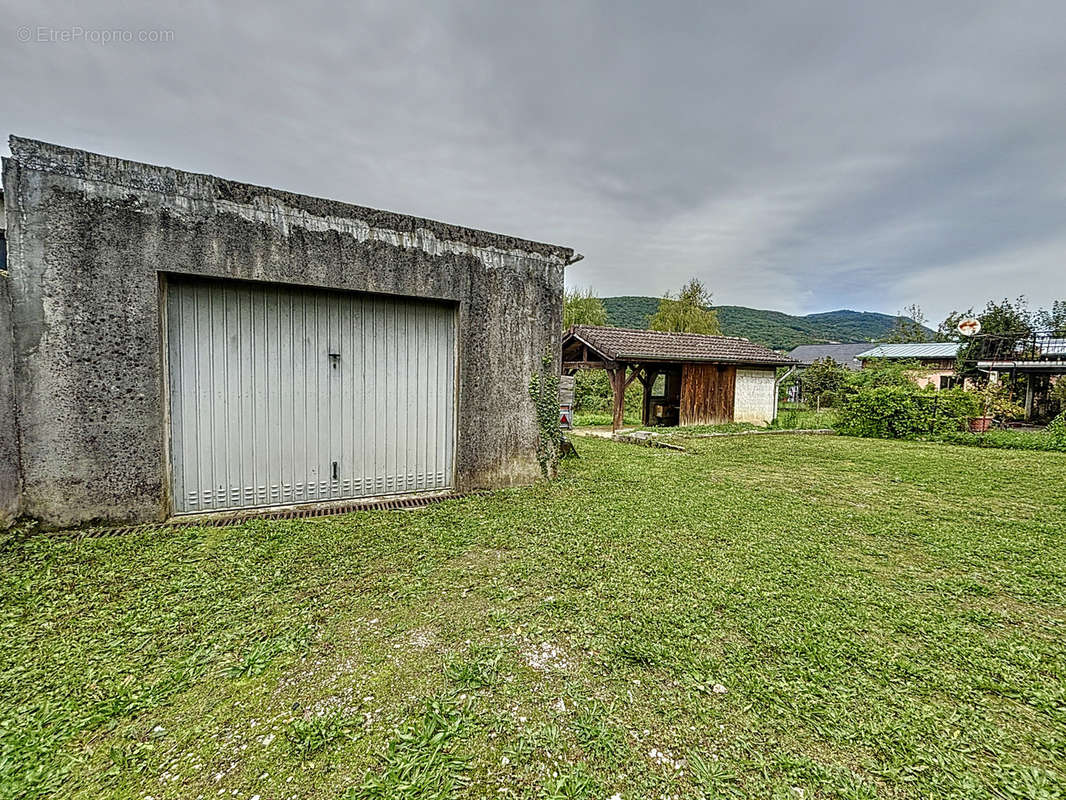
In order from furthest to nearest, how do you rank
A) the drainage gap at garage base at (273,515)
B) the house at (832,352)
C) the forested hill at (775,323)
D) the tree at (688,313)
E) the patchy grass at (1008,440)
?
the forested hill at (775,323) → the house at (832,352) → the tree at (688,313) → the patchy grass at (1008,440) → the drainage gap at garage base at (273,515)

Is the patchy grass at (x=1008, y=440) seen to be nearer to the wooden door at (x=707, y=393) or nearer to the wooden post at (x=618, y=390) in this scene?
the wooden door at (x=707, y=393)

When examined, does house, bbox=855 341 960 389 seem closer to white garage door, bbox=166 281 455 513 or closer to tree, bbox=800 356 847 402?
tree, bbox=800 356 847 402

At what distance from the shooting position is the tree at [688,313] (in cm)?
2958

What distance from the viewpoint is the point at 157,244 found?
3854mm

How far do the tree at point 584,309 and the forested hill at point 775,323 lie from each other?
7.19m

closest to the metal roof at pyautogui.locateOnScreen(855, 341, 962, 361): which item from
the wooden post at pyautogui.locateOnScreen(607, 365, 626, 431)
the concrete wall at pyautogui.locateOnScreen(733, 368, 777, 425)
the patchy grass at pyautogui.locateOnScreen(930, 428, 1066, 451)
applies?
the concrete wall at pyautogui.locateOnScreen(733, 368, 777, 425)

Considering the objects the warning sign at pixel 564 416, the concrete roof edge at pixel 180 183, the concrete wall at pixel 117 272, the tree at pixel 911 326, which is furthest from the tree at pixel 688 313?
the concrete wall at pixel 117 272

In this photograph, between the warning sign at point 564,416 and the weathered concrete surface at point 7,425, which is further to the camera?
the warning sign at point 564,416

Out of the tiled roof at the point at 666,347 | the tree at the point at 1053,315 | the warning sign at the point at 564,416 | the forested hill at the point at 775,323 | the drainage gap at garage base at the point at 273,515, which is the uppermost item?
the forested hill at the point at 775,323

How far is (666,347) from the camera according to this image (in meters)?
14.8

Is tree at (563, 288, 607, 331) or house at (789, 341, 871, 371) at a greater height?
tree at (563, 288, 607, 331)

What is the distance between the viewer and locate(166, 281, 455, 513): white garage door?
14.0 ft

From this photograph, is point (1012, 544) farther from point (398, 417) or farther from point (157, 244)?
point (157, 244)

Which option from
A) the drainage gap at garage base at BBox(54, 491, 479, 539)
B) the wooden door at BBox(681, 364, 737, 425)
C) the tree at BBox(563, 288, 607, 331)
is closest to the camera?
the drainage gap at garage base at BBox(54, 491, 479, 539)
